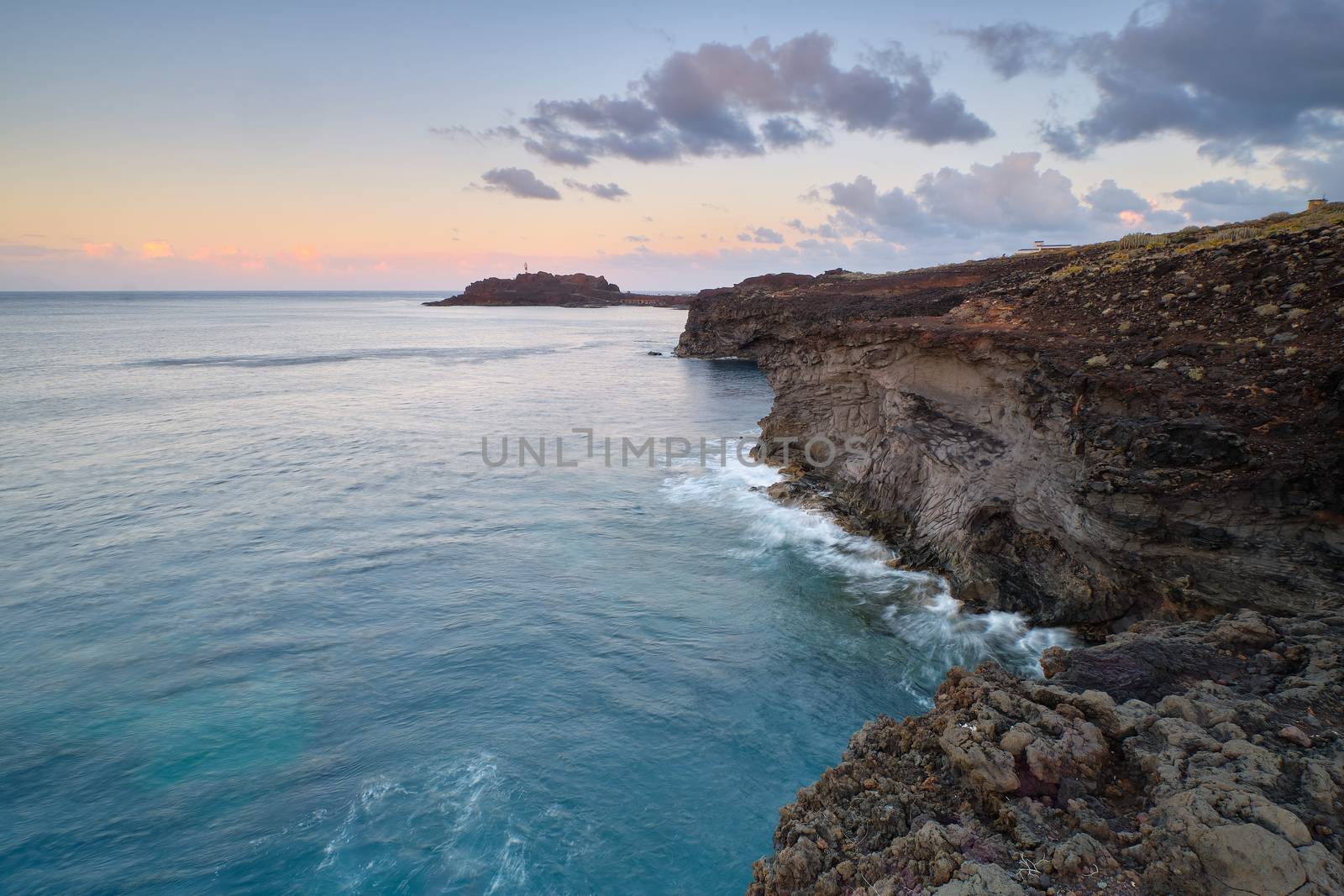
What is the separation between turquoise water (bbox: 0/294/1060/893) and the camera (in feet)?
32.3

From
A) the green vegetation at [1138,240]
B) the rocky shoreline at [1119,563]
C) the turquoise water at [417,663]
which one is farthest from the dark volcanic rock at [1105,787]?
the green vegetation at [1138,240]

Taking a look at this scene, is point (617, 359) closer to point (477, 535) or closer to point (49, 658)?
point (477, 535)

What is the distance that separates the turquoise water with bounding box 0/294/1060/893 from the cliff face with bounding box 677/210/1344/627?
6.90ft

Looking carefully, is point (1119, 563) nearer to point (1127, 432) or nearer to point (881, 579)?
point (1127, 432)

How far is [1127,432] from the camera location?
12.6 m

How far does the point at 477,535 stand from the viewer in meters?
21.5

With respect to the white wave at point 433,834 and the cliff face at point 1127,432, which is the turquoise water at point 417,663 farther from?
the cliff face at point 1127,432

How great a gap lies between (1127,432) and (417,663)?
15.9 m

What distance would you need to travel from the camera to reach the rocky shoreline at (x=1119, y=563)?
5.95m

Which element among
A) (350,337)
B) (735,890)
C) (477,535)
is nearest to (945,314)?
(477,535)

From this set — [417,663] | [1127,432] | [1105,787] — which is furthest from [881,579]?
[417,663]

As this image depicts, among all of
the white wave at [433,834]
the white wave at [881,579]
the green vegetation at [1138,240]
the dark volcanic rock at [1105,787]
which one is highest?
the green vegetation at [1138,240]

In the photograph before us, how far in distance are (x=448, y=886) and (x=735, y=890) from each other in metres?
4.15

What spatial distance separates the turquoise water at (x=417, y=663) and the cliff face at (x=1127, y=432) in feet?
6.90
